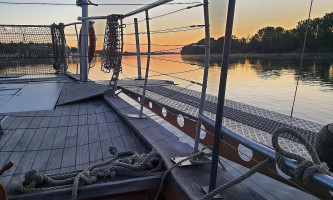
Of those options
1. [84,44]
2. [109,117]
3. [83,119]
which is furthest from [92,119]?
[84,44]

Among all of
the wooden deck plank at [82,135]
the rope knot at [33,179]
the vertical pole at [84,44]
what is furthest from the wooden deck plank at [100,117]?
the vertical pole at [84,44]

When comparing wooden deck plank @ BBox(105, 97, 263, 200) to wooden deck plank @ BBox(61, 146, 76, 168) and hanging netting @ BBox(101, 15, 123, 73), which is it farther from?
hanging netting @ BBox(101, 15, 123, 73)

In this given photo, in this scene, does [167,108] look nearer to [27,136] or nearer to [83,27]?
[27,136]

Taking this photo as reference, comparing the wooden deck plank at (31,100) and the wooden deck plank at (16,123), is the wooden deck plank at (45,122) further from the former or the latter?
the wooden deck plank at (31,100)

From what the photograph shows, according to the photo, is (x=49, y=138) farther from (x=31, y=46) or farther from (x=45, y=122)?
(x=31, y=46)

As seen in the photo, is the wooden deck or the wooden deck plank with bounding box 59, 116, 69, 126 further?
the wooden deck plank with bounding box 59, 116, 69, 126

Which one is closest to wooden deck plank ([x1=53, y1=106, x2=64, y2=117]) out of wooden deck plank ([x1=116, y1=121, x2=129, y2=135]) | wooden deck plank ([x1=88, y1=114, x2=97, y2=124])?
wooden deck plank ([x1=88, y1=114, x2=97, y2=124])

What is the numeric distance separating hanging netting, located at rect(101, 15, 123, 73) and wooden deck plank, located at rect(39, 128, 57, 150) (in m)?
1.63

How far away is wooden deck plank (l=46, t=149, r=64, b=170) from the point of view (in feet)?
6.99

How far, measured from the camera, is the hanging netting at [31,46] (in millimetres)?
8984

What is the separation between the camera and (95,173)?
1.87m

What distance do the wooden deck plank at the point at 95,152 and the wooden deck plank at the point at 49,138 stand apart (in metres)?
0.42

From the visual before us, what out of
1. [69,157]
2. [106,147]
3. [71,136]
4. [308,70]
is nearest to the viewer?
[69,157]

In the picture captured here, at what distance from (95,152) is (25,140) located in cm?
88
